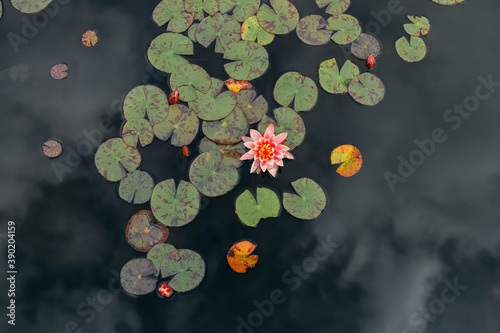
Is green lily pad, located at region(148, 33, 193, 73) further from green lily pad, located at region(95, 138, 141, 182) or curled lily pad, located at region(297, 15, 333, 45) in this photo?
curled lily pad, located at region(297, 15, 333, 45)

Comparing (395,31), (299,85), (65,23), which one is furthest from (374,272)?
(65,23)

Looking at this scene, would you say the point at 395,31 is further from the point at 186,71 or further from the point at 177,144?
the point at 177,144

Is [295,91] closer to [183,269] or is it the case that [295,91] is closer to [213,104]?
[213,104]

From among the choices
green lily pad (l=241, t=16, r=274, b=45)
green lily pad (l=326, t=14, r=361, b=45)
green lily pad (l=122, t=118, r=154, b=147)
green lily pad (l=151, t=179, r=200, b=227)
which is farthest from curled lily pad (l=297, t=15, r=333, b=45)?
green lily pad (l=151, t=179, r=200, b=227)

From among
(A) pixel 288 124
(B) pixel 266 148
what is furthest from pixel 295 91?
(B) pixel 266 148

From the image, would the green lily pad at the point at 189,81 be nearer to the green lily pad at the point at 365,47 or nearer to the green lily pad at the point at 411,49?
the green lily pad at the point at 365,47

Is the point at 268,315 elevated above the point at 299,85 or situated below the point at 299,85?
below
